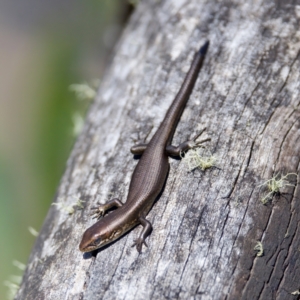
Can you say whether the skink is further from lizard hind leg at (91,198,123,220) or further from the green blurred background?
the green blurred background

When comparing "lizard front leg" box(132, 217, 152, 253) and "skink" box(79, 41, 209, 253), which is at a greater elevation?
"skink" box(79, 41, 209, 253)

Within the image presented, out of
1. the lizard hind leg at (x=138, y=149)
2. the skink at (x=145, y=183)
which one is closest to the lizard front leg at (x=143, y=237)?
the skink at (x=145, y=183)

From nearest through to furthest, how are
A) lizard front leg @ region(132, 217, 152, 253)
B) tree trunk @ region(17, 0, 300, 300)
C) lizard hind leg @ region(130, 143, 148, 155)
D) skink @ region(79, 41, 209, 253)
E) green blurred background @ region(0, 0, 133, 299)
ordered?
tree trunk @ region(17, 0, 300, 300) → lizard front leg @ region(132, 217, 152, 253) → skink @ region(79, 41, 209, 253) → lizard hind leg @ region(130, 143, 148, 155) → green blurred background @ region(0, 0, 133, 299)

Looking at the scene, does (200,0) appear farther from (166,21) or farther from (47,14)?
(47,14)

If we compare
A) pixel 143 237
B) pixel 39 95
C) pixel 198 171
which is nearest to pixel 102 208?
pixel 143 237

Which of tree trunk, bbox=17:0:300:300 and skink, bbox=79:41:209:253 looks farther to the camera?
skink, bbox=79:41:209:253

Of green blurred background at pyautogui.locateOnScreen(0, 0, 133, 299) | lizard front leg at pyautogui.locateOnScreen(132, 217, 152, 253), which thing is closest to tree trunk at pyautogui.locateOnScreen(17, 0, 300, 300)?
lizard front leg at pyautogui.locateOnScreen(132, 217, 152, 253)

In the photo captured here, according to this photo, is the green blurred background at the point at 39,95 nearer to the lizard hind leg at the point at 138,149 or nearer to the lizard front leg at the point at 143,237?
the lizard hind leg at the point at 138,149
